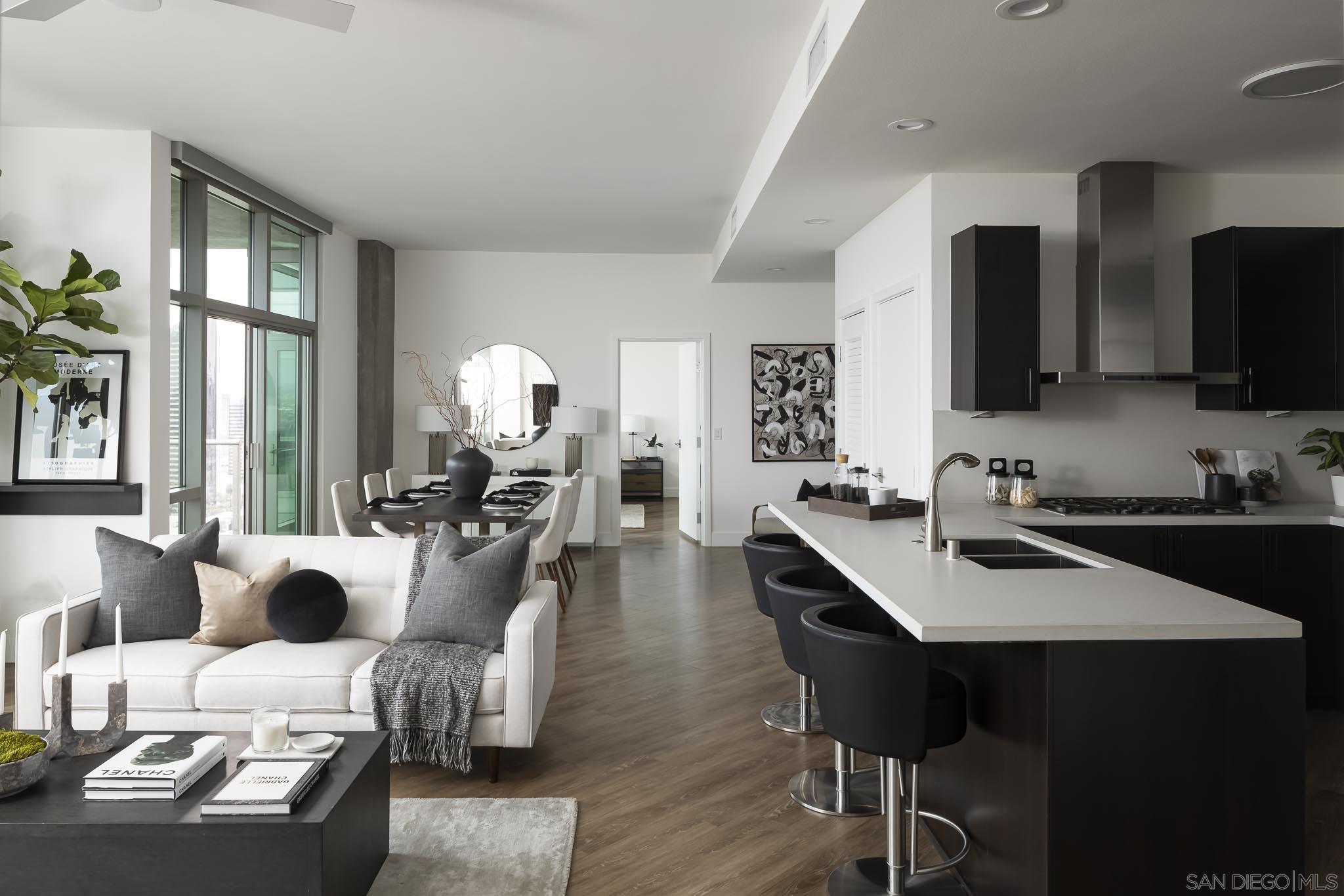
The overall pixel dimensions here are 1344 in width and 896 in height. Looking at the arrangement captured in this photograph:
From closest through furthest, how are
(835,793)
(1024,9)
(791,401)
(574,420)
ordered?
(1024,9) < (835,793) < (574,420) < (791,401)

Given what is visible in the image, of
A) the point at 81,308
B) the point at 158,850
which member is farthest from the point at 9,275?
the point at 158,850

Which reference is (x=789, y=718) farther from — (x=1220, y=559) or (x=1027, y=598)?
(x=1220, y=559)

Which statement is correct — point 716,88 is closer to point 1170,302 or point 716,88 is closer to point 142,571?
point 1170,302

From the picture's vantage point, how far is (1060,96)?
331cm

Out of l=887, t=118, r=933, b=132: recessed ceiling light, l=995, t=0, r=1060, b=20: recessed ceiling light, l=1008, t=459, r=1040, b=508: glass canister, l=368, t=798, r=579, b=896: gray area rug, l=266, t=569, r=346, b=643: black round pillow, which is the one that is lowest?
l=368, t=798, r=579, b=896: gray area rug

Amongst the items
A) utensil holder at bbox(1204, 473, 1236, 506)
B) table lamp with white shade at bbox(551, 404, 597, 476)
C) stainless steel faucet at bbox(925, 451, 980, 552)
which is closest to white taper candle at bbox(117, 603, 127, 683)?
stainless steel faucet at bbox(925, 451, 980, 552)

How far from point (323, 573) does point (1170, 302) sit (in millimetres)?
4250

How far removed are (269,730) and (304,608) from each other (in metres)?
1.07

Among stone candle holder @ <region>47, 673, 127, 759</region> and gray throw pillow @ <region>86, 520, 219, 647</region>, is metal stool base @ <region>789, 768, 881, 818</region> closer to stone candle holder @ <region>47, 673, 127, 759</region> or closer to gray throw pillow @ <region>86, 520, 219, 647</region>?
stone candle holder @ <region>47, 673, 127, 759</region>

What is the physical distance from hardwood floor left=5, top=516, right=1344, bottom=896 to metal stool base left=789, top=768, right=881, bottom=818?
1.8 inches

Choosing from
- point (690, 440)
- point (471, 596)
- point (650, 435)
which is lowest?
point (471, 596)

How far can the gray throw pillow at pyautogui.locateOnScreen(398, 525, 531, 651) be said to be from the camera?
3166 millimetres

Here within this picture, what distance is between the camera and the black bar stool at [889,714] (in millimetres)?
2045

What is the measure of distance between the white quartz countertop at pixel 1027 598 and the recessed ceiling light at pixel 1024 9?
1.65m
